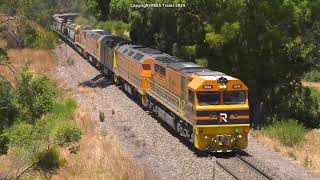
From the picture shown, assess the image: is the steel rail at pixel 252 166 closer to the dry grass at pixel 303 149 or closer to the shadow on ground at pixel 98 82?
the dry grass at pixel 303 149

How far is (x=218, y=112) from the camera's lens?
19312mm

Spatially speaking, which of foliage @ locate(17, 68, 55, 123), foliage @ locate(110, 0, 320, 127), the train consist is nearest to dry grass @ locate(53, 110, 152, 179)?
foliage @ locate(17, 68, 55, 123)

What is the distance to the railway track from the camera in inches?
686

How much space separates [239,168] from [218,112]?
2.35 metres

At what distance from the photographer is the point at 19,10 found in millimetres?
18016

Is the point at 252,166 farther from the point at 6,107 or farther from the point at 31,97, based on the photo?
the point at 6,107

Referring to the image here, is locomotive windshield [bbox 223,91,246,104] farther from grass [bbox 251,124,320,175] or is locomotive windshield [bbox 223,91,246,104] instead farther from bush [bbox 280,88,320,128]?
bush [bbox 280,88,320,128]

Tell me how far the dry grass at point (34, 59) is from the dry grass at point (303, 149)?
2880 centimetres

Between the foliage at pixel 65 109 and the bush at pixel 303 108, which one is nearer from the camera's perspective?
the foliage at pixel 65 109

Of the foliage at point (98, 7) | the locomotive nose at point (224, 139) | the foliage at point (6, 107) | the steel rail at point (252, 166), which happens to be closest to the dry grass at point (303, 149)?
the steel rail at point (252, 166)

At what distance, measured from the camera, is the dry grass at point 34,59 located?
4889 cm

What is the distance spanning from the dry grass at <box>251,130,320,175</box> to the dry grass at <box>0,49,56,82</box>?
1134 inches

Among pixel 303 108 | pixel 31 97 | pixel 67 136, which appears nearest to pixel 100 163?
pixel 67 136

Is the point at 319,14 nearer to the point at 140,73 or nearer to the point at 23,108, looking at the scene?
the point at 140,73
